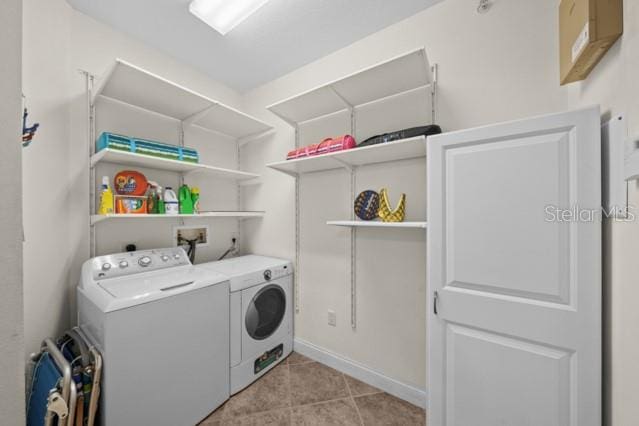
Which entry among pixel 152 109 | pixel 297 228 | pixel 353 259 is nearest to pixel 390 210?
pixel 353 259

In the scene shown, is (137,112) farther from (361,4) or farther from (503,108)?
(503,108)

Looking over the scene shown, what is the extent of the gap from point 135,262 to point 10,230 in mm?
1407

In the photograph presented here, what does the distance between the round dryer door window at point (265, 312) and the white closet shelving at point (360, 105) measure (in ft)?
1.20

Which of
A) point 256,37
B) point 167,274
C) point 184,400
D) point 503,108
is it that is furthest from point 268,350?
point 256,37

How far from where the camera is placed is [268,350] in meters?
2.03

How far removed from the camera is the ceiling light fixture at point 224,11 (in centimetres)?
154

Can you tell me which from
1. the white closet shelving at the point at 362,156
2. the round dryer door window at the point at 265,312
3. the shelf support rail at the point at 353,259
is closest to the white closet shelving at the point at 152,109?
the white closet shelving at the point at 362,156

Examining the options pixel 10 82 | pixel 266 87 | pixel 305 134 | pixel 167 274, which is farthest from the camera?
pixel 266 87

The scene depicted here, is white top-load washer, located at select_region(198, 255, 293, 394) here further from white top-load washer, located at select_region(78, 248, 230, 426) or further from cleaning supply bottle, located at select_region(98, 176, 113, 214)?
cleaning supply bottle, located at select_region(98, 176, 113, 214)

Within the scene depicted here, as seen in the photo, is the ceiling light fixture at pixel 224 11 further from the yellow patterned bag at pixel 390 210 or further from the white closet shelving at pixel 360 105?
the yellow patterned bag at pixel 390 210

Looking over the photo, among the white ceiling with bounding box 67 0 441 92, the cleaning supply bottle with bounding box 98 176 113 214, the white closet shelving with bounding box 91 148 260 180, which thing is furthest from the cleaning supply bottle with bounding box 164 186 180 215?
the white ceiling with bounding box 67 0 441 92

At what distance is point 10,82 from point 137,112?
→ 5.74ft

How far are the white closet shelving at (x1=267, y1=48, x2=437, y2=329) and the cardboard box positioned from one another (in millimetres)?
602

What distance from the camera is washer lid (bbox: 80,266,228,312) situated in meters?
1.23
